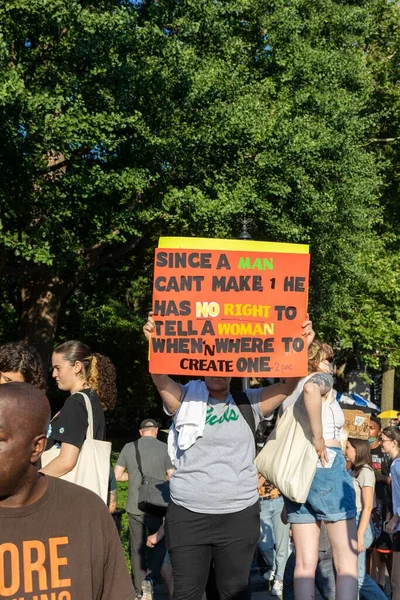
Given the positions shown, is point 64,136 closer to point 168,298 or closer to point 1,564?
point 168,298

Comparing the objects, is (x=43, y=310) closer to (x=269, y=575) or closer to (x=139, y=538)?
(x=269, y=575)

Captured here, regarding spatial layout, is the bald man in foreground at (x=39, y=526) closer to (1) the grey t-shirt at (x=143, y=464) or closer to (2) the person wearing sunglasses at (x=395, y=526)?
(2) the person wearing sunglasses at (x=395, y=526)

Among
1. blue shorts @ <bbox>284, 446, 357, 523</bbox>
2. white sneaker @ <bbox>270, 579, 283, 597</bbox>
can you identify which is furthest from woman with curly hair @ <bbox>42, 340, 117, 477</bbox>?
white sneaker @ <bbox>270, 579, 283, 597</bbox>

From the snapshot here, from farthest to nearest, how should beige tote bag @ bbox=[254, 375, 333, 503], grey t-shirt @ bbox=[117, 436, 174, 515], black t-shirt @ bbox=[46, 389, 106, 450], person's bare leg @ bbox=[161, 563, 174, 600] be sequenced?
grey t-shirt @ bbox=[117, 436, 174, 515]
person's bare leg @ bbox=[161, 563, 174, 600]
beige tote bag @ bbox=[254, 375, 333, 503]
black t-shirt @ bbox=[46, 389, 106, 450]

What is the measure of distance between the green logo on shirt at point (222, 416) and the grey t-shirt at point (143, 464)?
3.19 meters

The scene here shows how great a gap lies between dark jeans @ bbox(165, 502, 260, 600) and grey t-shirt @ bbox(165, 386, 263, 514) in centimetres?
6

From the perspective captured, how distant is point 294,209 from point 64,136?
6.46 m

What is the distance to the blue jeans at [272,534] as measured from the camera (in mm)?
8320

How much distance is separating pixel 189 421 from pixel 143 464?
3.38m

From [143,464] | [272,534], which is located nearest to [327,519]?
[143,464]

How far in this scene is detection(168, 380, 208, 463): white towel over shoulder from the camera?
439 centimetres

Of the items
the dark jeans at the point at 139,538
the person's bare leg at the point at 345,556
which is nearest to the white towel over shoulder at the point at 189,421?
the person's bare leg at the point at 345,556

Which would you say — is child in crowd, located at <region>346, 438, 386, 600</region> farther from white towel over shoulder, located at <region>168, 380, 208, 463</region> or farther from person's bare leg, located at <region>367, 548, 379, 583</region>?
white towel over shoulder, located at <region>168, 380, 208, 463</region>

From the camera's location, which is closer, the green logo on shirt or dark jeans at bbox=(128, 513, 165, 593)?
the green logo on shirt
